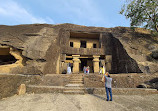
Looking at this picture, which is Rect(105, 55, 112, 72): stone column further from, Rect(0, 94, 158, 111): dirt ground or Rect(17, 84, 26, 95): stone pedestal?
Rect(17, 84, 26, 95): stone pedestal

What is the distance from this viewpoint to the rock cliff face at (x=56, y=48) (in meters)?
7.93

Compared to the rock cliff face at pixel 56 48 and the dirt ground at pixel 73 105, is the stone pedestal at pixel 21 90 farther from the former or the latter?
the rock cliff face at pixel 56 48

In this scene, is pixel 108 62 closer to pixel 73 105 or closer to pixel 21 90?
pixel 73 105

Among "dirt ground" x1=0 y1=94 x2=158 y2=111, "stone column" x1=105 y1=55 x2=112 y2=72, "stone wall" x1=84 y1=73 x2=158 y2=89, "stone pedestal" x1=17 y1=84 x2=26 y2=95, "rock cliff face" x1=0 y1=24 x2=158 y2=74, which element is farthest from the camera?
"stone column" x1=105 y1=55 x2=112 y2=72

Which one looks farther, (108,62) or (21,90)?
(108,62)

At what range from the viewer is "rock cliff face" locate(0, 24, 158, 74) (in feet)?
26.0

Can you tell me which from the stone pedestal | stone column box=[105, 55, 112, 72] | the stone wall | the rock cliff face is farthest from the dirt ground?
stone column box=[105, 55, 112, 72]

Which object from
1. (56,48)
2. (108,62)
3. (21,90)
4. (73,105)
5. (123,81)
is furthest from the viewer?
(108,62)

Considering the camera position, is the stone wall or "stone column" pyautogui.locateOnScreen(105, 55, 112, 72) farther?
"stone column" pyautogui.locateOnScreen(105, 55, 112, 72)

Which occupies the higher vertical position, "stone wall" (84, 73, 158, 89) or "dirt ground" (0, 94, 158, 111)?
"stone wall" (84, 73, 158, 89)

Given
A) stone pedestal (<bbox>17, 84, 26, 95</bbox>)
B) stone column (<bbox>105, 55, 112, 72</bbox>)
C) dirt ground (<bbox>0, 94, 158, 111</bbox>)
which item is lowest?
dirt ground (<bbox>0, 94, 158, 111</bbox>)

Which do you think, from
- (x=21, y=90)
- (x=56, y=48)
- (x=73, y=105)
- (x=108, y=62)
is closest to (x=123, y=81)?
(x=73, y=105)

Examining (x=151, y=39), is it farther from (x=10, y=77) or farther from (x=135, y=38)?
(x=10, y=77)

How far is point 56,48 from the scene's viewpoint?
37.1 feet
